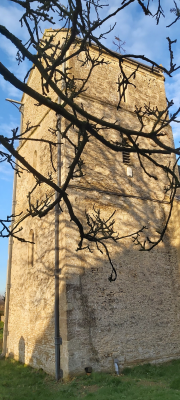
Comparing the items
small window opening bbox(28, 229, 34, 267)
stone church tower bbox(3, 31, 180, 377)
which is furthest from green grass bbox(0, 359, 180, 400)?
small window opening bbox(28, 229, 34, 267)

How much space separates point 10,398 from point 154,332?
15.3 ft

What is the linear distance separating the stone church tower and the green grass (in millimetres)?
384

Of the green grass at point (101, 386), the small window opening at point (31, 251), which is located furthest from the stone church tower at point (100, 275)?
the green grass at point (101, 386)

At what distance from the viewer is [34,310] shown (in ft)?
33.5

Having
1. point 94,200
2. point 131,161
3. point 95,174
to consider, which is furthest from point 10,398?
point 131,161

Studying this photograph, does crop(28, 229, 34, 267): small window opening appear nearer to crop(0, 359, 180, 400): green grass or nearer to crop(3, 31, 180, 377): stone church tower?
crop(3, 31, 180, 377): stone church tower

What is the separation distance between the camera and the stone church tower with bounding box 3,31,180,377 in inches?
331

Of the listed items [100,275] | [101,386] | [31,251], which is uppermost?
[31,251]

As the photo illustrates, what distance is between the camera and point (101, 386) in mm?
7082

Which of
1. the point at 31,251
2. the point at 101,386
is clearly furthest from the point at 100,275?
the point at 31,251

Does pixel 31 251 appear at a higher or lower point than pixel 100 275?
higher

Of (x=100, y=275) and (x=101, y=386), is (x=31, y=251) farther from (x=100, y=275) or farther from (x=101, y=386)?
(x=101, y=386)

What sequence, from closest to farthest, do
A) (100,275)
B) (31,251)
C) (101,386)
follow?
1. (101,386)
2. (100,275)
3. (31,251)

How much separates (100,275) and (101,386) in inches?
112
